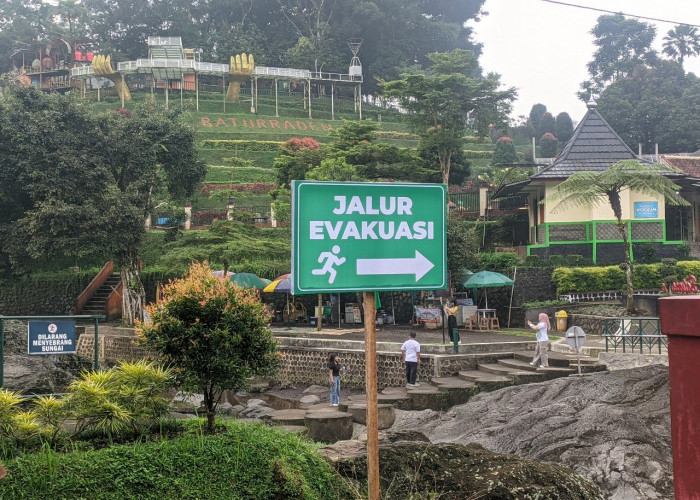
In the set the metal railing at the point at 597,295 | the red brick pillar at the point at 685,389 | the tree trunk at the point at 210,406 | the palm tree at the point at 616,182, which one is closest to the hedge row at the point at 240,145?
the metal railing at the point at 597,295

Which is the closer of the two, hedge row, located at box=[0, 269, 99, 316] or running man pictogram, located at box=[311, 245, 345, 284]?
running man pictogram, located at box=[311, 245, 345, 284]

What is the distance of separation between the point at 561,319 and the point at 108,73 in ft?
166

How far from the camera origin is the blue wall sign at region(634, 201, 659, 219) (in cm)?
2869

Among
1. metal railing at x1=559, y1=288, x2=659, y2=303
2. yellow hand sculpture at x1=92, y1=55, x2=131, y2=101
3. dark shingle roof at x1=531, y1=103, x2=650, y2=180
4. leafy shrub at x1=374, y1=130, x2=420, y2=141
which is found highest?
yellow hand sculpture at x1=92, y1=55, x2=131, y2=101

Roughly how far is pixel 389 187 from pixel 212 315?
12.6 feet

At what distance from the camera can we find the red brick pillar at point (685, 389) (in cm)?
405

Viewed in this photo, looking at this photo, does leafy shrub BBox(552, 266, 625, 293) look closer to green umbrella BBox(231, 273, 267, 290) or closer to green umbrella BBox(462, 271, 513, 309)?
green umbrella BBox(462, 271, 513, 309)

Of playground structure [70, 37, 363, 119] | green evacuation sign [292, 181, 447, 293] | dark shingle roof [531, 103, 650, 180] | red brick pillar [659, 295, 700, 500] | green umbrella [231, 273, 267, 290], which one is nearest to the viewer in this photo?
red brick pillar [659, 295, 700, 500]

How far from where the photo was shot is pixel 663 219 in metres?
28.6

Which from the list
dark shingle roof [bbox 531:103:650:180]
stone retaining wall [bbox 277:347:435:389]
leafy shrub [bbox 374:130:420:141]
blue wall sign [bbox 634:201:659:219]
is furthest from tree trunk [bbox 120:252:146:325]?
leafy shrub [bbox 374:130:420:141]

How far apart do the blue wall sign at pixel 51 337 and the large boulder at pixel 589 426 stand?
658 centimetres

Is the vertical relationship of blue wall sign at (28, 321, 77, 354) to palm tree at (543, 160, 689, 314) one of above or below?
below

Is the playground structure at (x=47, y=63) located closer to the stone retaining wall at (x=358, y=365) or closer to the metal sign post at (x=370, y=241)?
the stone retaining wall at (x=358, y=365)

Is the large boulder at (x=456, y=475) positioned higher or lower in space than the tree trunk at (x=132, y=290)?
lower
